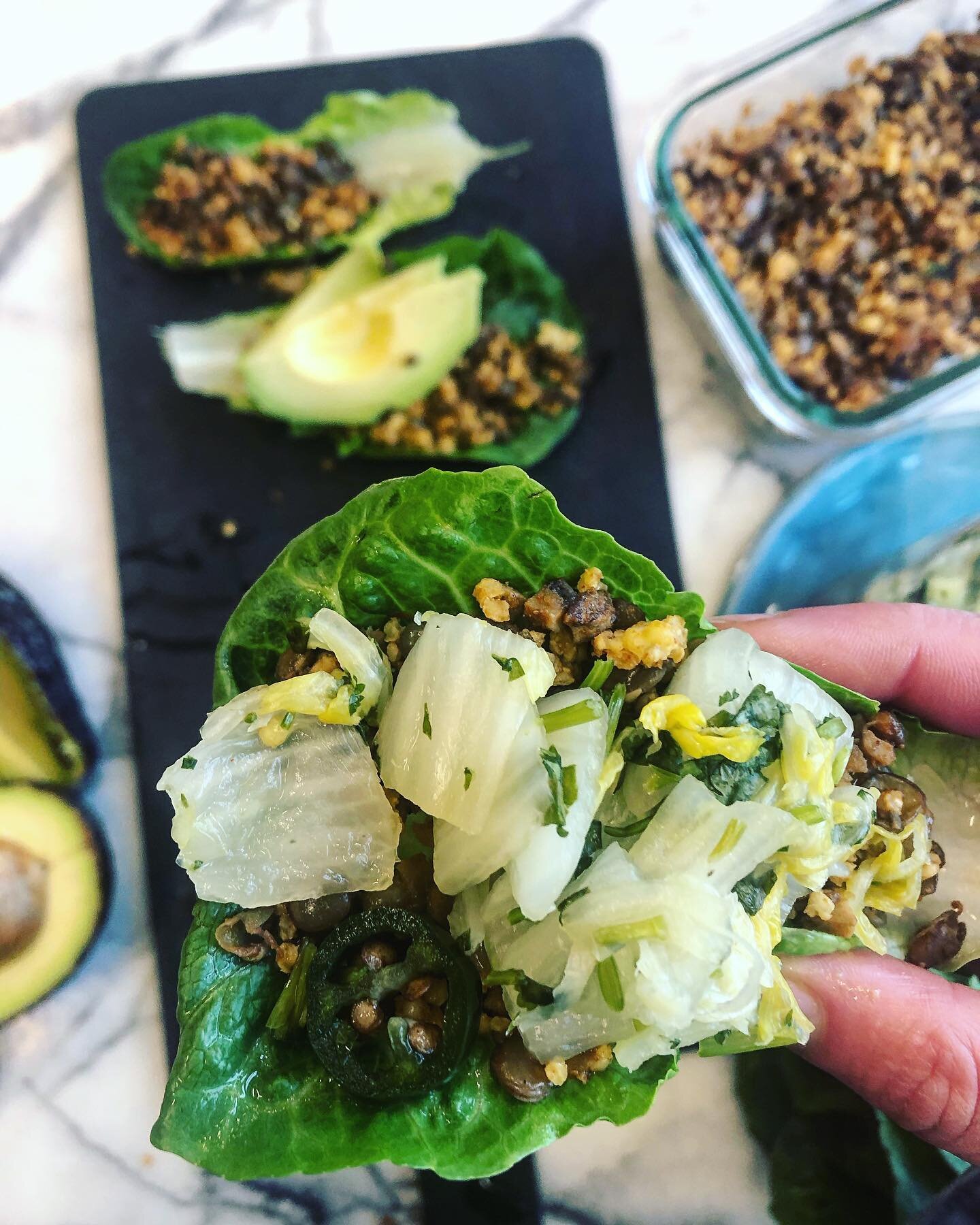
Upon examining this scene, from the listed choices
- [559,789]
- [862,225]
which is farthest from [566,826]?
[862,225]

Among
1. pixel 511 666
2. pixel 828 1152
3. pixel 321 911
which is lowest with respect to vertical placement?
pixel 828 1152

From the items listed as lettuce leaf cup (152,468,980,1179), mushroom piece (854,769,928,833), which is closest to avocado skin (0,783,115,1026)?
lettuce leaf cup (152,468,980,1179)

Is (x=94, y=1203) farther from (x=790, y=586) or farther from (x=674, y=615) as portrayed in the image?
(x=790, y=586)

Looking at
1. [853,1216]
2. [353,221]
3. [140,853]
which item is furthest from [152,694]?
[853,1216]

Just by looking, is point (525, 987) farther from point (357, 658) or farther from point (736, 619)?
point (736, 619)

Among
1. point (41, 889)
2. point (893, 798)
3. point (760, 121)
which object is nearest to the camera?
point (893, 798)

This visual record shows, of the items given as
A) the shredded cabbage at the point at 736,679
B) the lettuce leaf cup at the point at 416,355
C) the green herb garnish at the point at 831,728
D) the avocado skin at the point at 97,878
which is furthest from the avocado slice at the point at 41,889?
the green herb garnish at the point at 831,728
